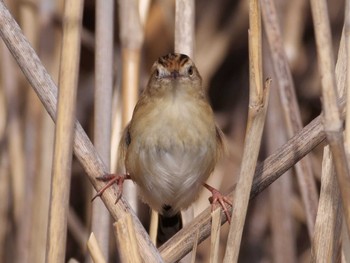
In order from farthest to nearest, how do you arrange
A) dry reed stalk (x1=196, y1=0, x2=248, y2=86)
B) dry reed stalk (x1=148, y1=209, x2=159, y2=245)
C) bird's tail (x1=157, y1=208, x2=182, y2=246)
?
dry reed stalk (x1=196, y1=0, x2=248, y2=86) → bird's tail (x1=157, y1=208, x2=182, y2=246) → dry reed stalk (x1=148, y1=209, x2=159, y2=245)

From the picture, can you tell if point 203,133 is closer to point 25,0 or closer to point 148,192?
point 148,192

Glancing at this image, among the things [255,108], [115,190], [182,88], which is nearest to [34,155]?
[182,88]

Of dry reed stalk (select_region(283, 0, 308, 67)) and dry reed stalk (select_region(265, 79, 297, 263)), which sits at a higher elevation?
dry reed stalk (select_region(283, 0, 308, 67))

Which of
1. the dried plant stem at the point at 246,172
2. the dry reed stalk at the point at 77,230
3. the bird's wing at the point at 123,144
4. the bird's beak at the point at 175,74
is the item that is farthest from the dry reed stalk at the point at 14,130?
the dried plant stem at the point at 246,172

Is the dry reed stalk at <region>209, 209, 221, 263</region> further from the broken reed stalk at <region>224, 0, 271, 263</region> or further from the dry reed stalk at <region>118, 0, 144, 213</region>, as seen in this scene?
the dry reed stalk at <region>118, 0, 144, 213</region>

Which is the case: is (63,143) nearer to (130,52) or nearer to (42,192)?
(130,52)

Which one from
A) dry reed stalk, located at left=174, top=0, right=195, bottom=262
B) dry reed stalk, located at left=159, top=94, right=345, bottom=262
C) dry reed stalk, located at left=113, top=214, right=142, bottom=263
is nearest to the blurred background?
dry reed stalk, located at left=174, top=0, right=195, bottom=262
